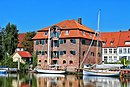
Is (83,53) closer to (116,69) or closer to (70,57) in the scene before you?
(70,57)

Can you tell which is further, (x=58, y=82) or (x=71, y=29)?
(x=71, y=29)

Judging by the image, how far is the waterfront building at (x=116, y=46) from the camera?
86125mm

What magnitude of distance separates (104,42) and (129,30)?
8576mm

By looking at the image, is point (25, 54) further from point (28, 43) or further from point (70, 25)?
point (70, 25)

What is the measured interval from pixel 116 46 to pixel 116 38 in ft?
12.2

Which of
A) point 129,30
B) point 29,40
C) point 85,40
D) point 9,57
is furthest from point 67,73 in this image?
point 129,30

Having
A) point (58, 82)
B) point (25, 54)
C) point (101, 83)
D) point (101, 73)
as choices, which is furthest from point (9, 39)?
point (101, 83)

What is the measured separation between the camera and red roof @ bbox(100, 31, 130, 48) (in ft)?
288

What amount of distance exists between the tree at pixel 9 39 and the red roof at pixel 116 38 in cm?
2582

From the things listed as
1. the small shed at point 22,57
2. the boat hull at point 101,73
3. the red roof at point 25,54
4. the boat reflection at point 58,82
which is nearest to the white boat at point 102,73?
the boat hull at point 101,73

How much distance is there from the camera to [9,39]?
85562mm

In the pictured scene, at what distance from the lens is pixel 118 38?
295ft

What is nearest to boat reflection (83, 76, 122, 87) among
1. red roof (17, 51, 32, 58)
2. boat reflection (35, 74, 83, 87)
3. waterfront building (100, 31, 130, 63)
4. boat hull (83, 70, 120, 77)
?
boat reflection (35, 74, 83, 87)

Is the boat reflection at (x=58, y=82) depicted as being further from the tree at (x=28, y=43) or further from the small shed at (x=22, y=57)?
the tree at (x=28, y=43)
